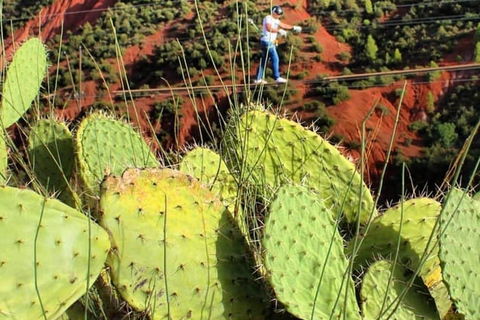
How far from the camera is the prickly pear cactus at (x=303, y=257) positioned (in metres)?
1.18

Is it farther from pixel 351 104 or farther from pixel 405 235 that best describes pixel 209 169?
pixel 351 104

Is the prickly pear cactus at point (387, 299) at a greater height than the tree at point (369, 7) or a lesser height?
greater

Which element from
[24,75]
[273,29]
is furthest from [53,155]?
[273,29]

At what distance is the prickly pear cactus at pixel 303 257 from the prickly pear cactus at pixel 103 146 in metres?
0.53

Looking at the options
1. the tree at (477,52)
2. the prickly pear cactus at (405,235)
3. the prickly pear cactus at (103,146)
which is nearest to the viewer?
the prickly pear cactus at (405,235)

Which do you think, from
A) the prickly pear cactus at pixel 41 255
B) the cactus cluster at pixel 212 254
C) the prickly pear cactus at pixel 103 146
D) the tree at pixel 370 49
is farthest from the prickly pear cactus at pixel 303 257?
the tree at pixel 370 49

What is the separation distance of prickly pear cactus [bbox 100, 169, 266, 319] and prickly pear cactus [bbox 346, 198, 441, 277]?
28 cm

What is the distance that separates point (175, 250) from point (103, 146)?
0.65m

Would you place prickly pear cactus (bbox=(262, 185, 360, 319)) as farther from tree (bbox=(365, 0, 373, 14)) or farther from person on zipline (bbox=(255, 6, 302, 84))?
tree (bbox=(365, 0, 373, 14))

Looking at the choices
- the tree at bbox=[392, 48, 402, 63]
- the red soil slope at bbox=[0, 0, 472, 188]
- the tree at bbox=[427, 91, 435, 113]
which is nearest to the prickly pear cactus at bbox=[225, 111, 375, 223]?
the red soil slope at bbox=[0, 0, 472, 188]

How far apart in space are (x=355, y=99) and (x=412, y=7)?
16.2 feet

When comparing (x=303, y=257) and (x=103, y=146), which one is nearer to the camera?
(x=303, y=257)

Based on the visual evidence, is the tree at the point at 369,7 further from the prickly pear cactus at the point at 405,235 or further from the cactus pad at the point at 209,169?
the prickly pear cactus at the point at 405,235

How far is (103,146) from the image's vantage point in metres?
1.78
